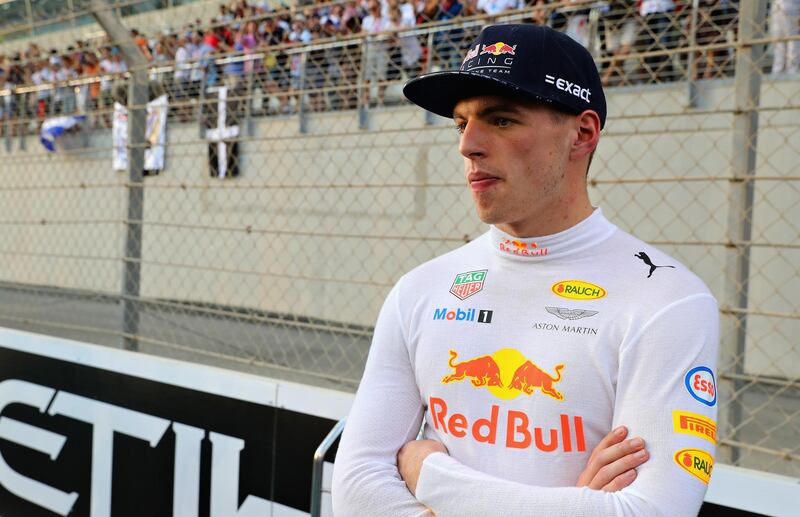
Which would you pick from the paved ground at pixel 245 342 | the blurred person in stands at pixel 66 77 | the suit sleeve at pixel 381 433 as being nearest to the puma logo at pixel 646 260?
the suit sleeve at pixel 381 433

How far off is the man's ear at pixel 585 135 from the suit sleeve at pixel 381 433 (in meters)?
0.49

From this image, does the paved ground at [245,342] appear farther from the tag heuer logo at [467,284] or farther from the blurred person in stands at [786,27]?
the tag heuer logo at [467,284]

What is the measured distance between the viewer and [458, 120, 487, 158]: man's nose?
1.51 m

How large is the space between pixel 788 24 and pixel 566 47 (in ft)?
13.1

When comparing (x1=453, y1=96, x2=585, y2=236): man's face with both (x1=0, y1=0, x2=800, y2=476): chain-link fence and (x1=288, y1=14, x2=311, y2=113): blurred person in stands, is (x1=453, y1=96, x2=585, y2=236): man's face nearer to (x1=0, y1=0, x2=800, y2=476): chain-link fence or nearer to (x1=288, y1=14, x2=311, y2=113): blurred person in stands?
(x1=0, y1=0, x2=800, y2=476): chain-link fence

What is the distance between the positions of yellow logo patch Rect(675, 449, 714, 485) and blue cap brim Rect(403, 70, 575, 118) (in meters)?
0.64

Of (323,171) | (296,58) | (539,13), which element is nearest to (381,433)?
(539,13)

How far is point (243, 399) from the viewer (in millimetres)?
2891

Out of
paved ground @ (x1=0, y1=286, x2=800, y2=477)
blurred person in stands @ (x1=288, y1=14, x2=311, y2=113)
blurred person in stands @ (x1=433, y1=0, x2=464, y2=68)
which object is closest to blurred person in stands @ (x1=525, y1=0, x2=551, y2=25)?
blurred person in stands @ (x1=433, y1=0, x2=464, y2=68)

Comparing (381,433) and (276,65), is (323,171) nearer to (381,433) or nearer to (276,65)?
(276,65)

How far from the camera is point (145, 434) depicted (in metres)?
3.17

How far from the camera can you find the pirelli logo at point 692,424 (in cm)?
131

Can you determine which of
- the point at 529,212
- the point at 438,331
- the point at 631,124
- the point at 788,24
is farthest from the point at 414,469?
the point at 631,124

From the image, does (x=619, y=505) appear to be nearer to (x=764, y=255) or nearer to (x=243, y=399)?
(x=243, y=399)
